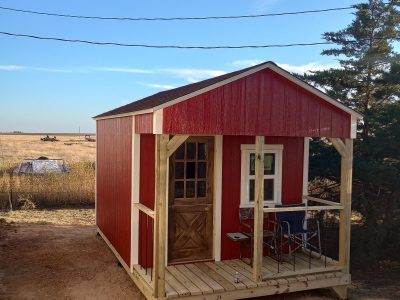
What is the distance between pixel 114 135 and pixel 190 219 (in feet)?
7.77

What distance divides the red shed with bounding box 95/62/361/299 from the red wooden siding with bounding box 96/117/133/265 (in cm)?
3

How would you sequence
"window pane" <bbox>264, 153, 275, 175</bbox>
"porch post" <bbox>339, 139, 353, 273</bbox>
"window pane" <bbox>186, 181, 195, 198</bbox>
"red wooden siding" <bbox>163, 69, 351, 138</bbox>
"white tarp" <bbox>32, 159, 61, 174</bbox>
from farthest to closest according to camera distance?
"white tarp" <bbox>32, 159, 61, 174</bbox>
"window pane" <bbox>264, 153, 275, 175</bbox>
"window pane" <bbox>186, 181, 195, 198</bbox>
"porch post" <bbox>339, 139, 353, 273</bbox>
"red wooden siding" <bbox>163, 69, 351, 138</bbox>

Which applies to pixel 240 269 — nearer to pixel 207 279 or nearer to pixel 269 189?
pixel 207 279

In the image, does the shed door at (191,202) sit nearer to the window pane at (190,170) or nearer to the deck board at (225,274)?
the window pane at (190,170)

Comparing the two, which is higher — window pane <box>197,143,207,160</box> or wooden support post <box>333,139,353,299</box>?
window pane <box>197,143,207,160</box>

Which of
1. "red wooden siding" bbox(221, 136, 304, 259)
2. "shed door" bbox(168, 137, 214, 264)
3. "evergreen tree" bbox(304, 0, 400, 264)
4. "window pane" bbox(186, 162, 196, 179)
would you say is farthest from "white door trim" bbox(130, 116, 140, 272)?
"evergreen tree" bbox(304, 0, 400, 264)

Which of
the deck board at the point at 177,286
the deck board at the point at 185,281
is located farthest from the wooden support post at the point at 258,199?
the deck board at the point at 177,286

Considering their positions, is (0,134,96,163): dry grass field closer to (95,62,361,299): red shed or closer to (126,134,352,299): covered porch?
(95,62,361,299): red shed

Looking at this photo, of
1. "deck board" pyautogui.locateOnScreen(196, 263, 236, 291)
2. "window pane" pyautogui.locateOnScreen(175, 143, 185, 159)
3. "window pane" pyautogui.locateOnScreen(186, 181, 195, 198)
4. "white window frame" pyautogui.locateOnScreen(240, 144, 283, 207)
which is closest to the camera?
"deck board" pyautogui.locateOnScreen(196, 263, 236, 291)

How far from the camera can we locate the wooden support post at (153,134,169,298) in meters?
5.36

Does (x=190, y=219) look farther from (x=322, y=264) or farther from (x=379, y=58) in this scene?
(x=379, y=58)

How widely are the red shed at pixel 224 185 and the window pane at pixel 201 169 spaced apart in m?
0.02

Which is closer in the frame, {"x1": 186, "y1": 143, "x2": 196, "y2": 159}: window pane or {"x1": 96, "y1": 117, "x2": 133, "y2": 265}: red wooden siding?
{"x1": 186, "y1": 143, "x2": 196, "y2": 159}: window pane

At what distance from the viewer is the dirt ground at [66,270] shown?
21.4 ft
